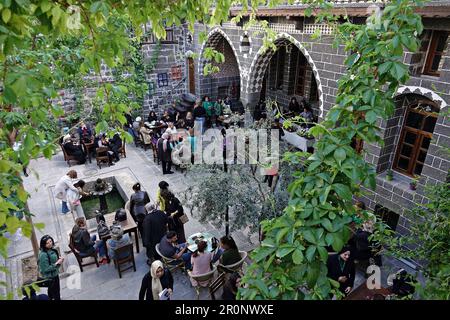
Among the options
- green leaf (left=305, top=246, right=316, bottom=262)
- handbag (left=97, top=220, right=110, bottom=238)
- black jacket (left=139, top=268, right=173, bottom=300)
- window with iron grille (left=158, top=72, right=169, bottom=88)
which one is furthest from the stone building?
window with iron grille (left=158, top=72, right=169, bottom=88)

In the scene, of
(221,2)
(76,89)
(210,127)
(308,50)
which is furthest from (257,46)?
(221,2)

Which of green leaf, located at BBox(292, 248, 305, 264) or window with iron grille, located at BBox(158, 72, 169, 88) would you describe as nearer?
green leaf, located at BBox(292, 248, 305, 264)

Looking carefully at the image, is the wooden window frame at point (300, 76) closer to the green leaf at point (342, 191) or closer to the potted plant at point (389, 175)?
the potted plant at point (389, 175)

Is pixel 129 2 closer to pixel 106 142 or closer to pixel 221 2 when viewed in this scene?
pixel 221 2

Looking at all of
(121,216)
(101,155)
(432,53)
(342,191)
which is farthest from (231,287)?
(101,155)

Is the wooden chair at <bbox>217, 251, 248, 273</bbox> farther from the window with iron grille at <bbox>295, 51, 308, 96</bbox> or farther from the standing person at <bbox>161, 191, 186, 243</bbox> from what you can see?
the window with iron grille at <bbox>295, 51, 308, 96</bbox>

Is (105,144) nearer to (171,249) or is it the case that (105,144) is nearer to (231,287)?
(171,249)

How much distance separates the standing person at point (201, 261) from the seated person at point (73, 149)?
6789 millimetres

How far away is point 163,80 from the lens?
14.8 metres

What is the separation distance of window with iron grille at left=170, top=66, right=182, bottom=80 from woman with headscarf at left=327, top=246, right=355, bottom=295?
39.6 ft

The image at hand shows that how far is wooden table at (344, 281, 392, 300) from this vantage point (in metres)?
5.23

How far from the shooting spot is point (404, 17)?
1.88 metres

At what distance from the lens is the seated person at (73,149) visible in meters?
10.3

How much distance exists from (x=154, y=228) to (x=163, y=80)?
1030 cm
